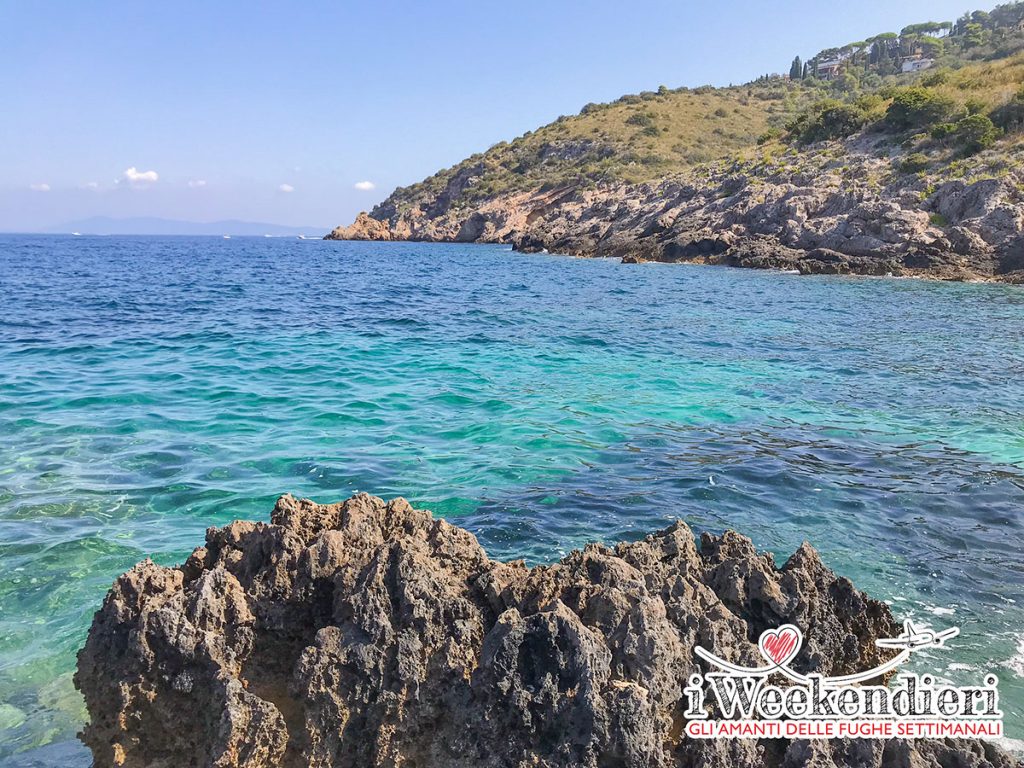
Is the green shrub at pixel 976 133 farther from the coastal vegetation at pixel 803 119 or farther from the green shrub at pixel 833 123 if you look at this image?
the green shrub at pixel 833 123

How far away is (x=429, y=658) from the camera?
11.7 feet

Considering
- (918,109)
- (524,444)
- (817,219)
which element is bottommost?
(524,444)

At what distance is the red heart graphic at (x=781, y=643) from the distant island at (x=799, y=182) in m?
37.1

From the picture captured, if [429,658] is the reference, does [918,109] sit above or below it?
above

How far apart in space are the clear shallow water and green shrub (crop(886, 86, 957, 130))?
111ft

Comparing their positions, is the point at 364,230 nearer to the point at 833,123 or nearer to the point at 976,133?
the point at 833,123

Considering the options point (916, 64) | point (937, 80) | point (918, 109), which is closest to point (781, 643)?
point (918, 109)

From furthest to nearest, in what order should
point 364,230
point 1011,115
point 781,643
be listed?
point 364,230 → point 1011,115 → point 781,643

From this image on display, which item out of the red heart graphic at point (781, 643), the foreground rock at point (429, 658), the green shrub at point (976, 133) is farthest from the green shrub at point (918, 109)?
the foreground rock at point (429, 658)

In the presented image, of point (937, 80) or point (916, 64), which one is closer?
point (937, 80)

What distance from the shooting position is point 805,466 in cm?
914

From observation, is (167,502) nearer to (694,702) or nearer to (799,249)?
(694,702)

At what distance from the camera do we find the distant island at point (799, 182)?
3819 cm

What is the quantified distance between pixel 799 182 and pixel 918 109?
10347 mm
